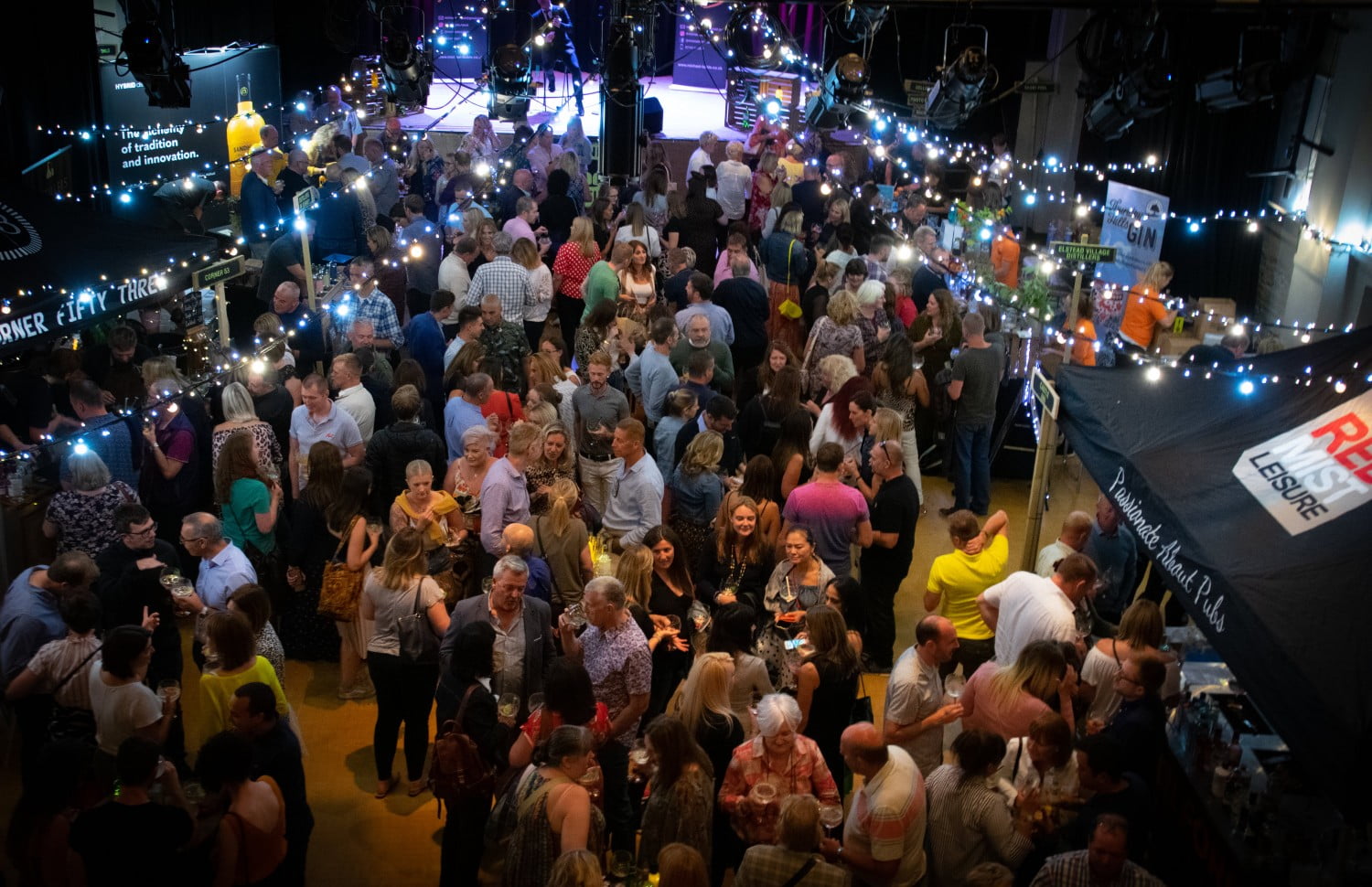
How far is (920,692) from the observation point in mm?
4281

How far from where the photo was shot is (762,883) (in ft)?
11.1

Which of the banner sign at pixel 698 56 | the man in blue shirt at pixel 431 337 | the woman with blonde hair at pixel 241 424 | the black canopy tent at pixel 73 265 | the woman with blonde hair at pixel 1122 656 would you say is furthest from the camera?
the banner sign at pixel 698 56

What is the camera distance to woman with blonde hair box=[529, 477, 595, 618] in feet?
17.1

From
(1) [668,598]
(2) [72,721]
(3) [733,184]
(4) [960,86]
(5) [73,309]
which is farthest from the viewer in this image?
(3) [733,184]

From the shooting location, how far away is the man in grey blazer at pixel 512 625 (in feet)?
14.5

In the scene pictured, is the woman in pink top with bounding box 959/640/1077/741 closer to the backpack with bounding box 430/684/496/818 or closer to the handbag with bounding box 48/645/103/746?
the backpack with bounding box 430/684/496/818

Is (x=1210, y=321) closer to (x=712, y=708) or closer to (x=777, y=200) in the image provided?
(x=777, y=200)

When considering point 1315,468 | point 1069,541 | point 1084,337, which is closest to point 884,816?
point 1315,468

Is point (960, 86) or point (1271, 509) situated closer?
point (1271, 509)

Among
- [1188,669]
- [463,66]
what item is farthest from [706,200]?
[463,66]

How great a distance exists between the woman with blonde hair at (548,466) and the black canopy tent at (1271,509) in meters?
2.40

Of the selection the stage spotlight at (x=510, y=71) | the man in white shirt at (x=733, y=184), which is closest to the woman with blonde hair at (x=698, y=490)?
the man in white shirt at (x=733, y=184)

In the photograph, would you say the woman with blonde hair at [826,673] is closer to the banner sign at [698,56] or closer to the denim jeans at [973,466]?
the denim jeans at [973,466]

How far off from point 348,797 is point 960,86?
7032mm
